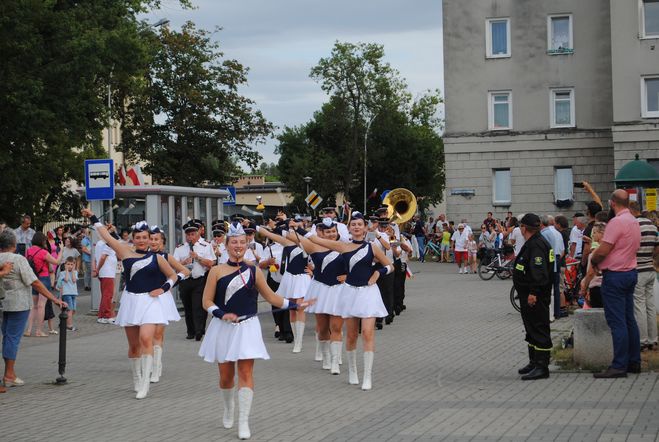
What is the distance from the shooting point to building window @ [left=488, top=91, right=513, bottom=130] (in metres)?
51.5

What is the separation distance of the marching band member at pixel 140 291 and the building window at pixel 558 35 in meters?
41.0

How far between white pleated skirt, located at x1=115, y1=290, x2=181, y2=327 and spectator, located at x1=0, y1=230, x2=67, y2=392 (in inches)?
46.0

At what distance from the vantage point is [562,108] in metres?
51.0

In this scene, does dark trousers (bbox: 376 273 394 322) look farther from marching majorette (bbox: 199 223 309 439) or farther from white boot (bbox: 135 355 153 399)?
marching majorette (bbox: 199 223 309 439)

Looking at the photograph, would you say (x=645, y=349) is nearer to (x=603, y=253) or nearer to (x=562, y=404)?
(x=603, y=253)

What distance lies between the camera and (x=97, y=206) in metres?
24.7

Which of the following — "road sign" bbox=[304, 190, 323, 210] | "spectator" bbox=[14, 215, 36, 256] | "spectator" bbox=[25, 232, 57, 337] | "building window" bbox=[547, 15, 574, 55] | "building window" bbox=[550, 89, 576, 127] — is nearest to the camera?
"spectator" bbox=[25, 232, 57, 337]

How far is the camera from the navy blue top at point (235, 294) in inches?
392

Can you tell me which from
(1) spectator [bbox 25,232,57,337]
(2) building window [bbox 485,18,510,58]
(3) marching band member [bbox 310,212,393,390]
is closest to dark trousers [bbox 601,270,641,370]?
(3) marching band member [bbox 310,212,393,390]

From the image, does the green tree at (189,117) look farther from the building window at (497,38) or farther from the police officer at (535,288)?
the police officer at (535,288)

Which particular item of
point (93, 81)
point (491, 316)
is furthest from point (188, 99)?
point (491, 316)

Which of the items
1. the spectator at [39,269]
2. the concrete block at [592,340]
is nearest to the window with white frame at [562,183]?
the spectator at [39,269]

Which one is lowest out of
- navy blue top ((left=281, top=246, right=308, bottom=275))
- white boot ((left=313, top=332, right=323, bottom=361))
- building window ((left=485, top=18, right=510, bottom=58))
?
white boot ((left=313, top=332, right=323, bottom=361))

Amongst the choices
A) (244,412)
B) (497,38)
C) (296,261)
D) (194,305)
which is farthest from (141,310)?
(497,38)
